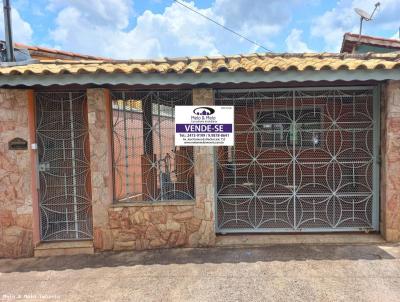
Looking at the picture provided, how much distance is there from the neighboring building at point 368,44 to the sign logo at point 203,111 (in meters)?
8.21

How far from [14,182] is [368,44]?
1182 centimetres

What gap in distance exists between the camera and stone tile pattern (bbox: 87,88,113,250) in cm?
511

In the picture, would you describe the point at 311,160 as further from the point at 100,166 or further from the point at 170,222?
the point at 100,166

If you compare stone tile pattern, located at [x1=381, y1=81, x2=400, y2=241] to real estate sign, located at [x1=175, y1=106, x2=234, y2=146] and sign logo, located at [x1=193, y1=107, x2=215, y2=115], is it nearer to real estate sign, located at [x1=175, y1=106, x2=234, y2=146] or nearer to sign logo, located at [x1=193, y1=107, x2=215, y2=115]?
real estate sign, located at [x1=175, y1=106, x2=234, y2=146]

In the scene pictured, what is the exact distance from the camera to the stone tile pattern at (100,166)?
5.11m

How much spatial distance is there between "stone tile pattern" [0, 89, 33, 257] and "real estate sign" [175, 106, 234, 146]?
2683mm

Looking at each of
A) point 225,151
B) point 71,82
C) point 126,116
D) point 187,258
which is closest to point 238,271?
point 187,258

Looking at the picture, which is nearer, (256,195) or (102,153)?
(102,153)

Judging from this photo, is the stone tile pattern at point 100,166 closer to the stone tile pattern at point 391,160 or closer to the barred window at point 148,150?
the barred window at point 148,150

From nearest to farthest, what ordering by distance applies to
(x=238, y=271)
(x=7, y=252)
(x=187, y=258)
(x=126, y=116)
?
(x=238, y=271) → (x=187, y=258) → (x=7, y=252) → (x=126, y=116)

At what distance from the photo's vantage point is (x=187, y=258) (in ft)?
15.9

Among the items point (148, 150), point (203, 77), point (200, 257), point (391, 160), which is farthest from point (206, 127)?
point (391, 160)

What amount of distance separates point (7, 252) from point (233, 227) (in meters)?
4.15

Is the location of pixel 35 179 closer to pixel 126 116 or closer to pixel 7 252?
pixel 7 252
